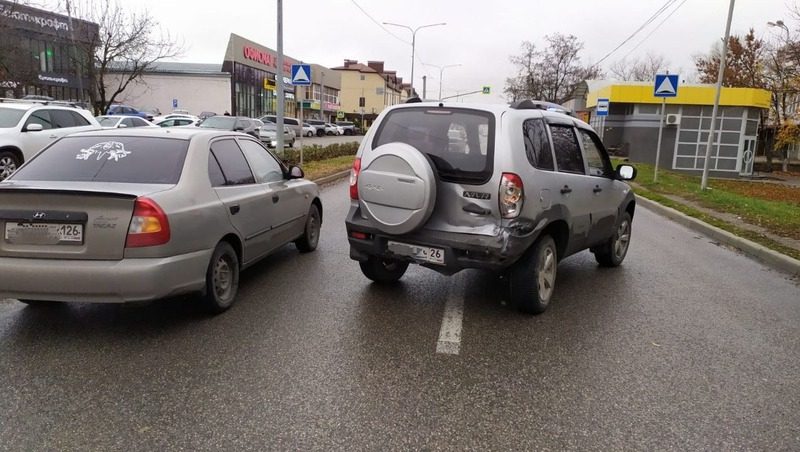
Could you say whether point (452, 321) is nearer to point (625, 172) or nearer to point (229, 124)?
point (625, 172)

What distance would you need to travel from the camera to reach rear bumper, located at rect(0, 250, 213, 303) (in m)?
3.95

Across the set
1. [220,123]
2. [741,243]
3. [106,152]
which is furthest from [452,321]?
[220,123]

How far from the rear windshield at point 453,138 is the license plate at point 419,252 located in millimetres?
599

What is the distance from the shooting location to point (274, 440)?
2926 millimetres

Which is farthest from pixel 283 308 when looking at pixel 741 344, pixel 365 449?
pixel 741 344

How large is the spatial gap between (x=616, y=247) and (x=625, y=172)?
41.2 inches

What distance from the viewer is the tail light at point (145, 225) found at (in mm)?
4008

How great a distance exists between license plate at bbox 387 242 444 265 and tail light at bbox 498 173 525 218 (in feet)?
2.01

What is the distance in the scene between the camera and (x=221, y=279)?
4.91 meters

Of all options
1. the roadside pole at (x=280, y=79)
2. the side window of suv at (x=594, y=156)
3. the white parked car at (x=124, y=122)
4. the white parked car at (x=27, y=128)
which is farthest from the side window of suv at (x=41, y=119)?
the side window of suv at (x=594, y=156)

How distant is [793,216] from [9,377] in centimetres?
1266

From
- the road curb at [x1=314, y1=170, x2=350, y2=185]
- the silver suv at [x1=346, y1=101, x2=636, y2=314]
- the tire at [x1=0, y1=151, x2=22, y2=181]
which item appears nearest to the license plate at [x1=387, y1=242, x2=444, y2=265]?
the silver suv at [x1=346, y1=101, x2=636, y2=314]

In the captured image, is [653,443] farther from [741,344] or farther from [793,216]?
[793,216]

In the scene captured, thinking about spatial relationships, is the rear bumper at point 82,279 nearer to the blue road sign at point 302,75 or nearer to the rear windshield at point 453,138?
the rear windshield at point 453,138
